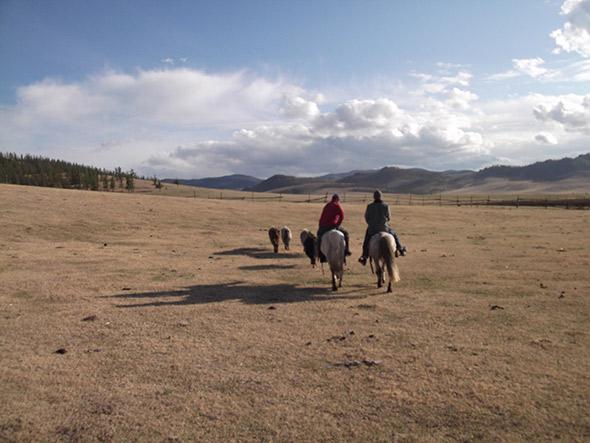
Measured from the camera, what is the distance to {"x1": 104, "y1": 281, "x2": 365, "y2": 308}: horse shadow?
33.6ft

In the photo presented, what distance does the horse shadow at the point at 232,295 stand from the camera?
10227 mm

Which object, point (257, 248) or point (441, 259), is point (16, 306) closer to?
point (257, 248)

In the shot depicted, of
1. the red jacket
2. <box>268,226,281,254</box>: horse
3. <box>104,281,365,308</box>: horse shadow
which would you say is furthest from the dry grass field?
<box>268,226,281,254</box>: horse

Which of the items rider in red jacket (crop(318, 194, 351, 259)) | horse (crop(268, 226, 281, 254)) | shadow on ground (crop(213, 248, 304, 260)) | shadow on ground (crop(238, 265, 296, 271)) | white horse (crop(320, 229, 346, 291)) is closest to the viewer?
white horse (crop(320, 229, 346, 291))

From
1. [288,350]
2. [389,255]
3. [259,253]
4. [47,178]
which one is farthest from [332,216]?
[47,178]

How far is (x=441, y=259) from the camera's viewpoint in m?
16.3

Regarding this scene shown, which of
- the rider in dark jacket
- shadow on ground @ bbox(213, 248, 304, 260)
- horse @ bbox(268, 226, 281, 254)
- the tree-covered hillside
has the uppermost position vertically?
the tree-covered hillside

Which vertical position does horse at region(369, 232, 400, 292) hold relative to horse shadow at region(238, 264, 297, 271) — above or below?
above

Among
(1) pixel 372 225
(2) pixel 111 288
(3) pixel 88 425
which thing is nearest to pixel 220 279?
(2) pixel 111 288

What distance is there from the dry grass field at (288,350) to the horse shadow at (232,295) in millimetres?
74

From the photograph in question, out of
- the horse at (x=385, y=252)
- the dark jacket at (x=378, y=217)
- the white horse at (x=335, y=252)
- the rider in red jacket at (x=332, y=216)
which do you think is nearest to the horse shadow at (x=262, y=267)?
the rider in red jacket at (x=332, y=216)

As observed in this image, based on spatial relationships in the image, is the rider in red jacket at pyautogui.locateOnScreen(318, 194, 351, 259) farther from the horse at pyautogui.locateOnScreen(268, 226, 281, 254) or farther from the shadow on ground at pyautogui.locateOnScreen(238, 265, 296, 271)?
the horse at pyautogui.locateOnScreen(268, 226, 281, 254)

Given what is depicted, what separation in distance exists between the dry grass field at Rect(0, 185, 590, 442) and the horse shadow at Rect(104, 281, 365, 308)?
7 centimetres

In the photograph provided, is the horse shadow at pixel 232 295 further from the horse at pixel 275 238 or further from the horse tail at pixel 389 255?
the horse at pixel 275 238
